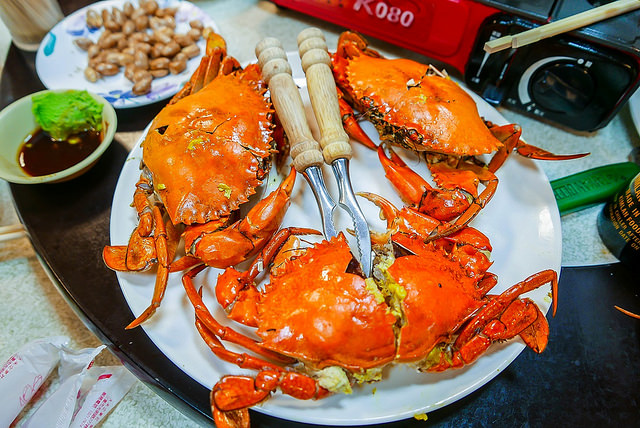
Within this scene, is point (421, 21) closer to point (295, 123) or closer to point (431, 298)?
point (295, 123)

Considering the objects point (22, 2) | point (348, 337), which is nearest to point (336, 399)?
point (348, 337)

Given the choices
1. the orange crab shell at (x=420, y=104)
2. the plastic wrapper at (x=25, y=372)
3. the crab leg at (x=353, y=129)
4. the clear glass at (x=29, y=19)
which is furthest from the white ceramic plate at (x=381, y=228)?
the clear glass at (x=29, y=19)

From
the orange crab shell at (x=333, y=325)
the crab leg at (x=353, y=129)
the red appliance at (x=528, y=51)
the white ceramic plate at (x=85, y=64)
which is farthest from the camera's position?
the white ceramic plate at (x=85, y=64)

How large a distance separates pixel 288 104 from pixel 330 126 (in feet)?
0.44

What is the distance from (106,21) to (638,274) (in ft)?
6.59

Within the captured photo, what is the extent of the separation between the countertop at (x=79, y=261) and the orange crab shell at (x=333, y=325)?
1.24 feet

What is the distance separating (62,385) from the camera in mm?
957

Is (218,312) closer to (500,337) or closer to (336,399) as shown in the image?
(336,399)

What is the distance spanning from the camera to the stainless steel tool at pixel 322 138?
104 cm

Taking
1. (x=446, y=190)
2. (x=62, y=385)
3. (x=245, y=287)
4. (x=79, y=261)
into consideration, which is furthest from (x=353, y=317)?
(x=79, y=261)

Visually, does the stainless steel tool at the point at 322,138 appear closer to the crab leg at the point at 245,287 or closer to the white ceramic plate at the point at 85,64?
the crab leg at the point at 245,287

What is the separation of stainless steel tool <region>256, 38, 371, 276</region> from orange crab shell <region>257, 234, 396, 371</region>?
0.41ft

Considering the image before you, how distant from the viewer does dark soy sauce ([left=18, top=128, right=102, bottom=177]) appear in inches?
49.3

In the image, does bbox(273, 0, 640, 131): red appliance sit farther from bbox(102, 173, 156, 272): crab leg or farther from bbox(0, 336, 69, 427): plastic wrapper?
bbox(0, 336, 69, 427): plastic wrapper
